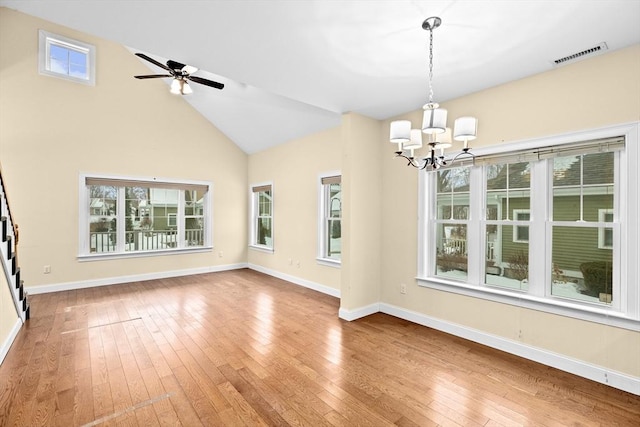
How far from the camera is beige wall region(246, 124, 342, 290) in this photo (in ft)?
17.4

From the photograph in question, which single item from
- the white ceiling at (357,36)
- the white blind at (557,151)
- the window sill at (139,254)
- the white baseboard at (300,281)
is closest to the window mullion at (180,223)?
the window sill at (139,254)

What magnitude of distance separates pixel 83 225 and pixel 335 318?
485cm

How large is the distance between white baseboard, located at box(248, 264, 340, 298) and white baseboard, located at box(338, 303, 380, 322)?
96 centimetres

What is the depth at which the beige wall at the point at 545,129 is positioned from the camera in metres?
2.44

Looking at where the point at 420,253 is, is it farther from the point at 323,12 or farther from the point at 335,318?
the point at 323,12

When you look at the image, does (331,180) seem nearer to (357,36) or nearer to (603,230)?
(357,36)

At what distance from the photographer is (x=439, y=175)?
3.77 metres

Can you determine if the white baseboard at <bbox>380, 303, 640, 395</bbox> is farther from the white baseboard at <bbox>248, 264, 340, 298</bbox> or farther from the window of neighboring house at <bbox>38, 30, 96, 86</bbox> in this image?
the window of neighboring house at <bbox>38, 30, 96, 86</bbox>

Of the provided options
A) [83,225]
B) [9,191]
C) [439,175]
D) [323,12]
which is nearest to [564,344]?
[439,175]

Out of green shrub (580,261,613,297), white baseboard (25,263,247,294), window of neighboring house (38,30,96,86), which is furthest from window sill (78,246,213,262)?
green shrub (580,261,613,297)

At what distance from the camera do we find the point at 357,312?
4.02m

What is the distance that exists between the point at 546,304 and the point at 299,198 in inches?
164

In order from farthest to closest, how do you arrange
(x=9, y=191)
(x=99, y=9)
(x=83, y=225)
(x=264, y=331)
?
(x=83, y=225) → (x=9, y=191) → (x=264, y=331) → (x=99, y=9)

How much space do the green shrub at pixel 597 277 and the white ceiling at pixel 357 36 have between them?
183 centimetres
